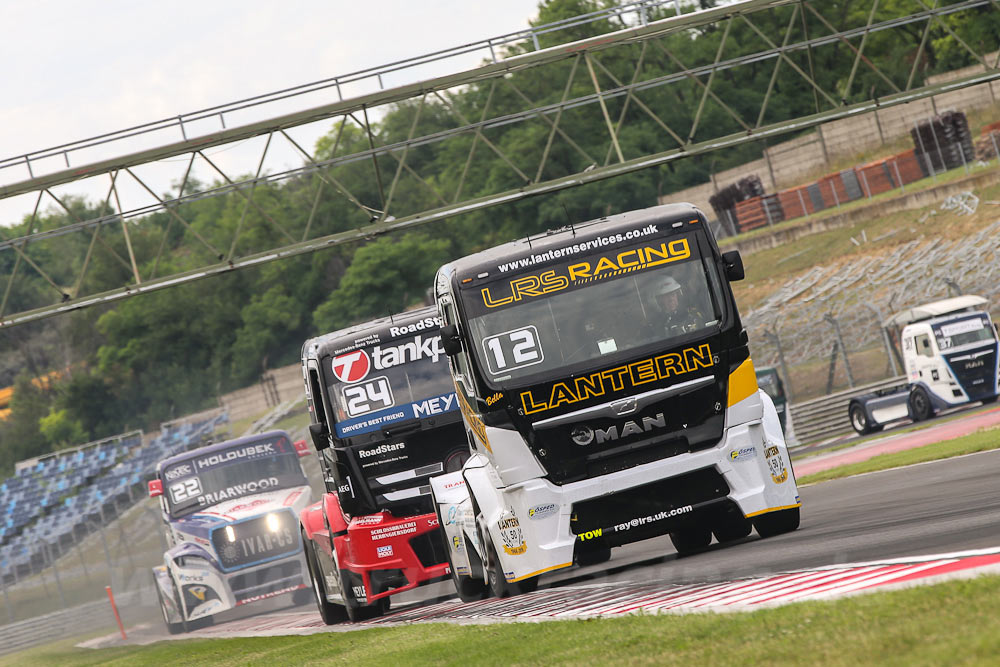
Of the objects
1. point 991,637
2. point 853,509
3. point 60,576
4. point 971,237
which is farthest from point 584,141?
point 991,637

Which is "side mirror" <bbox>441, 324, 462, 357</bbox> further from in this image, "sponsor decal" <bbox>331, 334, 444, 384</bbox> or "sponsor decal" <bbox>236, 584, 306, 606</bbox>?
"sponsor decal" <bbox>236, 584, 306, 606</bbox>

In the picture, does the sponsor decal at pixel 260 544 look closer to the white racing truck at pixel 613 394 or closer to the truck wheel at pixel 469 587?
the truck wheel at pixel 469 587

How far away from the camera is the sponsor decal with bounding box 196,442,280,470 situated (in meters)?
23.0

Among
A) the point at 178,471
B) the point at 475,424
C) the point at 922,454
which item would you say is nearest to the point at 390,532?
the point at 475,424

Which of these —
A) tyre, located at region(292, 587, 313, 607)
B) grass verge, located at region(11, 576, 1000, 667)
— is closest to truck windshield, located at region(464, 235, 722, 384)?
grass verge, located at region(11, 576, 1000, 667)

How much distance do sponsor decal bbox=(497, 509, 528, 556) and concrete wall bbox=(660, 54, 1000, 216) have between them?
2012 inches

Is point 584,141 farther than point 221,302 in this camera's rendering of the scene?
No

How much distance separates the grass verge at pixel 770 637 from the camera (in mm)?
5227

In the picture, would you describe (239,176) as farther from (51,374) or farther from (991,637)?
(991,637)

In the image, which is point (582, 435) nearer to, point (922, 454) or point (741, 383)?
point (741, 383)

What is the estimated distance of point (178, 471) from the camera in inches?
910

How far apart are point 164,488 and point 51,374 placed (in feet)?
307

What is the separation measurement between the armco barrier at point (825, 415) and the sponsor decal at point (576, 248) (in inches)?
879

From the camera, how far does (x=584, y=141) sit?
71.3 metres
